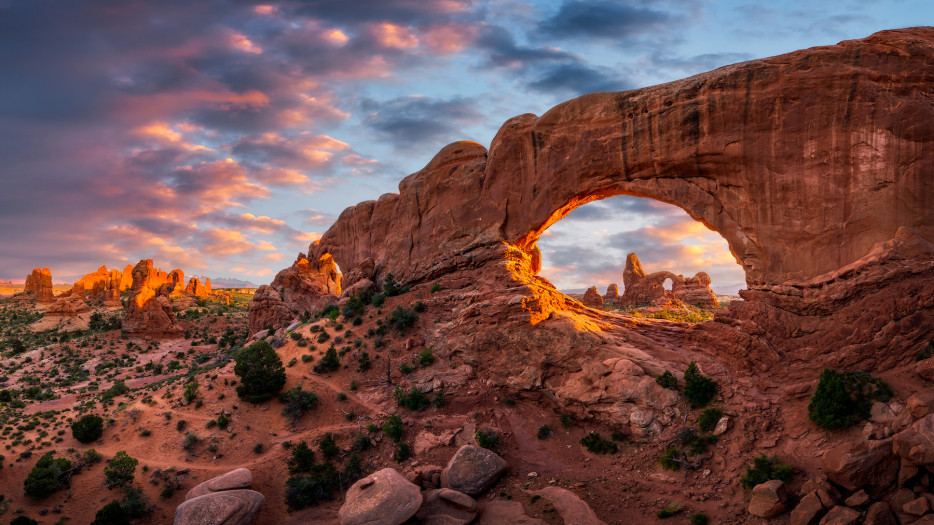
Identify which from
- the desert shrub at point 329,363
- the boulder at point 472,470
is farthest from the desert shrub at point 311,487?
the desert shrub at point 329,363

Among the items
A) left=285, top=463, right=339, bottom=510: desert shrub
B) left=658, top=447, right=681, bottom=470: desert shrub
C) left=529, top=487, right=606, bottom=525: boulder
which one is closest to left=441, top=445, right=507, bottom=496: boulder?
left=529, top=487, right=606, bottom=525: boulder

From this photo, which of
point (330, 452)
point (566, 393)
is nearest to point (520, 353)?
point (566, 393)

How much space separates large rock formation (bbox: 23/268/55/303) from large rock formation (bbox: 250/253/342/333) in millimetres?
61139

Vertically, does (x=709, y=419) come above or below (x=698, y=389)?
below

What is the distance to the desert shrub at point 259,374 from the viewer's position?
35688mm

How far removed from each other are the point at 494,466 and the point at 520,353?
25.7ft

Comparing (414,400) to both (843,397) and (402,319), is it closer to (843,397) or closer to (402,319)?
Result: (402,319)

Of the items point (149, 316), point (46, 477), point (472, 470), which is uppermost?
point (149, 316)

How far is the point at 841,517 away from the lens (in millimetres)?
17031

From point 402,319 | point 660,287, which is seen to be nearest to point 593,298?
point 660,287

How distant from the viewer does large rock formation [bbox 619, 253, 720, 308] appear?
70.4 m

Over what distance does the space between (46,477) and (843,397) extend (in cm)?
4313

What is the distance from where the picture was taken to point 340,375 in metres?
37.3

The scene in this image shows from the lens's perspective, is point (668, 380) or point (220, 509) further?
point (668, 380)
